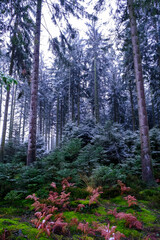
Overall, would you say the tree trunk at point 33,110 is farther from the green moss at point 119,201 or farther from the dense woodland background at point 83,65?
the green moss at point 119,201

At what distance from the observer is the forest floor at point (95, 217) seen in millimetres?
2295

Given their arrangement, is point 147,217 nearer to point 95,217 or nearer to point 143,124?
point 95,217

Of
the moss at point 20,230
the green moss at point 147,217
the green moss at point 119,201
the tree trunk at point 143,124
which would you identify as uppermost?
the tree trunk at point 143,124

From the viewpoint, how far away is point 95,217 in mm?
3137

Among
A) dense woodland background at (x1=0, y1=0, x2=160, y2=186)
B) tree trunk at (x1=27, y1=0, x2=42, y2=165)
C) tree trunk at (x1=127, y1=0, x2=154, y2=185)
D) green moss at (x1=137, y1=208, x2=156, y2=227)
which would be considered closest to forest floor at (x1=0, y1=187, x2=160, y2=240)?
green moss at (x1=137, y1=208, x2=156, y2=227)

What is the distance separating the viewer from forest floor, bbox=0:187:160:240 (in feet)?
7.53

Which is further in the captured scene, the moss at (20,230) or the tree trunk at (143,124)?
the tree trunk at (143,124)

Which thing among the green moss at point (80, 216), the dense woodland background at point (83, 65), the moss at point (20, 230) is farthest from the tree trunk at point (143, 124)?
the moss at point (20, 230)

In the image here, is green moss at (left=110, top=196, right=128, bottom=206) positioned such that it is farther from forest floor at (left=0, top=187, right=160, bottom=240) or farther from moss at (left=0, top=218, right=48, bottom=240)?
moss at (left=0, top=218, right=48, bottom=240)

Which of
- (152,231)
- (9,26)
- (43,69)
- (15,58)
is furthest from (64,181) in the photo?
(43,69)

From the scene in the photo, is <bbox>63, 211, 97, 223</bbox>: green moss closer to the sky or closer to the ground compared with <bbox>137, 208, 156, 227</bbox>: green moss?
closer to the sky

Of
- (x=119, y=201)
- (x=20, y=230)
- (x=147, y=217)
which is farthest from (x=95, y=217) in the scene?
(x=20, y=230)

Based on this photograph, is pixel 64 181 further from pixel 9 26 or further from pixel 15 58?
pixel 15 58

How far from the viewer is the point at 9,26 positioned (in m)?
8.73
